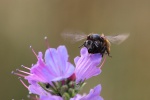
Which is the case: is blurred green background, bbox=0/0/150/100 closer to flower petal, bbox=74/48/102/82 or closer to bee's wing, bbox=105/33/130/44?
bee's wing, bbox=105/33/130/44

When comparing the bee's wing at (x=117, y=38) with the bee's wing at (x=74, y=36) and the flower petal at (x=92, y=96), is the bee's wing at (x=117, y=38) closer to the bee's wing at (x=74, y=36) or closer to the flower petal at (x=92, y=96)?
the bee's wing at (x=74, y=36)

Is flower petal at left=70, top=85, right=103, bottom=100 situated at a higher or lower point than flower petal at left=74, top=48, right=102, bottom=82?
lower

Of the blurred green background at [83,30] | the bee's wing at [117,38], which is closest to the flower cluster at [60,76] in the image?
the bee's wing at [117,38]

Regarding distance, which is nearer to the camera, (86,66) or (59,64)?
(59,64)

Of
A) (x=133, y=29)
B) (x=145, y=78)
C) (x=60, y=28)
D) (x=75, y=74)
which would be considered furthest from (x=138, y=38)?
(x=75, y=74)

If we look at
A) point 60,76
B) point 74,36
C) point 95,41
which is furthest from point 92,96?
point 74,36

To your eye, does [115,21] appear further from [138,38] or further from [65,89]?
[65,89]

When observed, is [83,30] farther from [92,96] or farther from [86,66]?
[92,96]

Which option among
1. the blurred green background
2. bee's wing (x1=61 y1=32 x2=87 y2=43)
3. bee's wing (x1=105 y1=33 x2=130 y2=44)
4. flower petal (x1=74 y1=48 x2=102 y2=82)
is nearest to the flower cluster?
flower petal (x1=74 y1=48 x2=102 y2=82)
